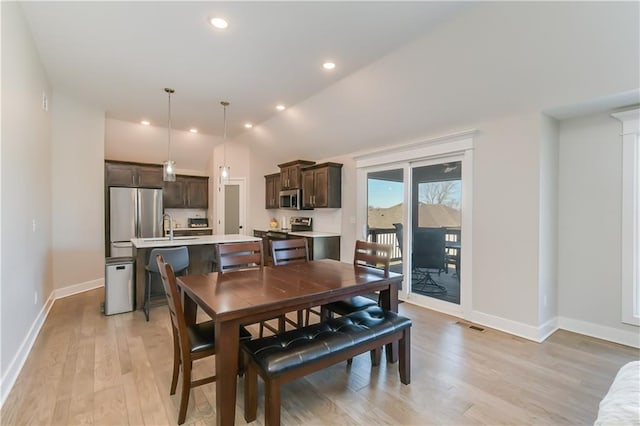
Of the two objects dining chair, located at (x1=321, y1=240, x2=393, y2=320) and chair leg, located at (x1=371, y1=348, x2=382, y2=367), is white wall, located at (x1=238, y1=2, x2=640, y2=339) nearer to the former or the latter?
dining chair, located at (x1=321, y1=240, x2=393, y2=320)

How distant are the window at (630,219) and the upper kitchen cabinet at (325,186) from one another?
370 cm

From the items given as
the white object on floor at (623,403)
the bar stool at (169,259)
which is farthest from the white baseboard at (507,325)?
the bar stool at (169,259)

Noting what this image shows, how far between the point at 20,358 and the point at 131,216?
3790 millimetres

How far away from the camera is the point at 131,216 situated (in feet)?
19.4

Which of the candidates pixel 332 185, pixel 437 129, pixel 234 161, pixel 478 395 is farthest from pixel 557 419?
pixel 234 161

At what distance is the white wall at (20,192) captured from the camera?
2.29m

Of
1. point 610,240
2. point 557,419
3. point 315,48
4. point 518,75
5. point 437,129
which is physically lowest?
point 557,419

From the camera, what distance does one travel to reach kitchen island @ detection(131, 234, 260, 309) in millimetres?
3988

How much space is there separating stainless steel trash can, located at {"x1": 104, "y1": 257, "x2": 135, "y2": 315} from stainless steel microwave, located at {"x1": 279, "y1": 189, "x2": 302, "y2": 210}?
10.2ft

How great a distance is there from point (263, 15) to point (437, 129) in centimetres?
247

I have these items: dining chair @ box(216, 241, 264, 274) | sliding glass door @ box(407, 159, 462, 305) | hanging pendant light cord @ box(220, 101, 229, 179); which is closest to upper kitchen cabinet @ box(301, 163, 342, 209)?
sliding glass door @ box(407, 159, 462, 305)

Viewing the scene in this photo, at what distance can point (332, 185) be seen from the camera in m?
5.48

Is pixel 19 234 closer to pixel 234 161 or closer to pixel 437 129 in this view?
pixel 437 129

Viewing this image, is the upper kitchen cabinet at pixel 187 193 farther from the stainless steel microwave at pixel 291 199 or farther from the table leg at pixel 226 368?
the table leg at pixel 226 368
